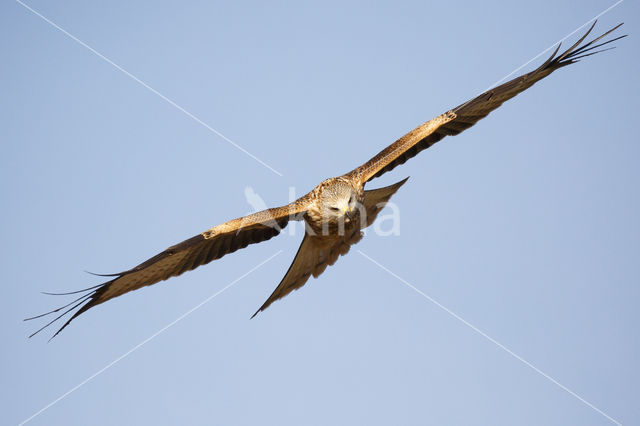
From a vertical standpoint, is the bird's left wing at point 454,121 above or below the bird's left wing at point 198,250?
above

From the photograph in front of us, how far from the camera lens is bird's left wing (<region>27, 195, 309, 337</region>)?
877cm

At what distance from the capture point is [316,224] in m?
9.03

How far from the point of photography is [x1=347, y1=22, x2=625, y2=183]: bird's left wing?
9.04 m

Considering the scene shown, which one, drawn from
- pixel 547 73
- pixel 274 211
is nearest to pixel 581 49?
pixel 547 73

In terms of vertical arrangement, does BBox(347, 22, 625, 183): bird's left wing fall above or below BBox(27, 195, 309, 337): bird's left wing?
above

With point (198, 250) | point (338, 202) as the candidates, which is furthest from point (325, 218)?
point (198, 250)

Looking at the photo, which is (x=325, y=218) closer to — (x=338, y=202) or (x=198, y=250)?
(x=338, y=202)

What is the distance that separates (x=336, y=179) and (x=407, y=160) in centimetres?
119

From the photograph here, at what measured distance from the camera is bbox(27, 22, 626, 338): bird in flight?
348 inches

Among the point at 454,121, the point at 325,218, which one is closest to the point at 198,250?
the point at 325,218

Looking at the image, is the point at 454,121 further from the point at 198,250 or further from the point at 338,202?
the point at 198,250

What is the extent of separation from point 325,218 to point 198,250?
160 cm

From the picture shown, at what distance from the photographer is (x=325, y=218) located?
889 centimetres

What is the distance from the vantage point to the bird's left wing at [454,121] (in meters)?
9.04
